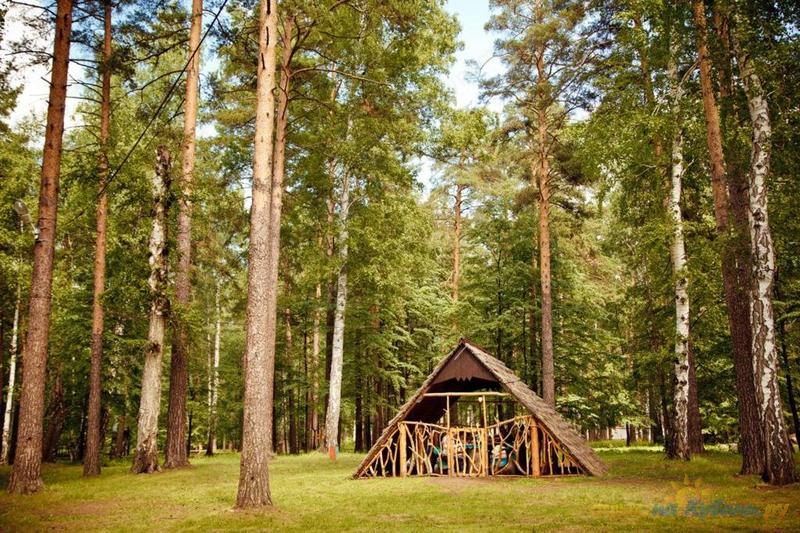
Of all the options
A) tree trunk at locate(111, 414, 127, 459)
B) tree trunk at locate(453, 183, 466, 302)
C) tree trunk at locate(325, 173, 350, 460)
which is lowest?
tree trunk at locate(111, 414, 127, 459)

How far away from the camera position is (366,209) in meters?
19.1

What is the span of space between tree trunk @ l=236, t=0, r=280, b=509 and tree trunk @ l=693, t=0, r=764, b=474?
332 inches

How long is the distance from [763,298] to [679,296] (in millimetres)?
4596

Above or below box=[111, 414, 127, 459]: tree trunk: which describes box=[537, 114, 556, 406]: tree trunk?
above

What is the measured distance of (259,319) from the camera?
8516 millimetres

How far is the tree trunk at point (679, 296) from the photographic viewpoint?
13.7 meters

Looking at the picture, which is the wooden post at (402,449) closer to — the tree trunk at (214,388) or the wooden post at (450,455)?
the wooden post at (450,455)

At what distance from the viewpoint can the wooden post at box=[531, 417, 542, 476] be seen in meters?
13.5

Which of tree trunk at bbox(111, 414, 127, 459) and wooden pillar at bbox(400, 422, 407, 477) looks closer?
wooden pillar at bbox(400, 422, 407, 477)

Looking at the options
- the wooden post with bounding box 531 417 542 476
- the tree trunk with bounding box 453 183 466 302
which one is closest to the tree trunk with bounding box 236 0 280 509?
the wooden post with bounding box 531 417 542 476

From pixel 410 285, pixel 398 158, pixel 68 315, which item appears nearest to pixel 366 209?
pixel 398 158

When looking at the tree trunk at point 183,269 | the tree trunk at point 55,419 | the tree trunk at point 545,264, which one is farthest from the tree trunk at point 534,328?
Answer: the tree trunk at point 55,419

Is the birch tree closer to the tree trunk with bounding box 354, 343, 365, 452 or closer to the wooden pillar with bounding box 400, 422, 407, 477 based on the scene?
the tree trunk with bounding box 354, 343, 365, 452

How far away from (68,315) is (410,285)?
12353 millimetres
